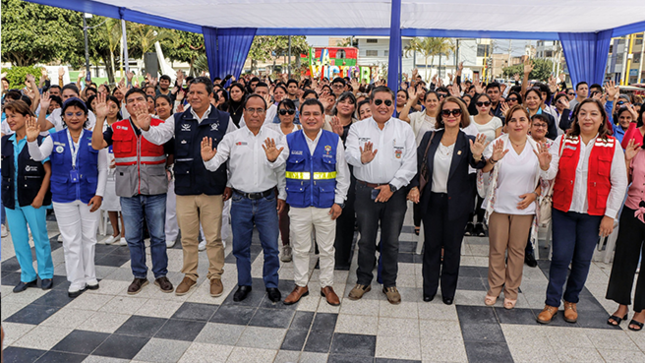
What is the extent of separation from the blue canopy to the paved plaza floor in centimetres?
261

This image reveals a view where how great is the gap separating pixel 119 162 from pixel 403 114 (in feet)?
10.7

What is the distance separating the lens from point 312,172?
3.94 m

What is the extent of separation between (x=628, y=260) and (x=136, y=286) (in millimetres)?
4341

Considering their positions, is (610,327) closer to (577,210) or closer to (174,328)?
(577,210)

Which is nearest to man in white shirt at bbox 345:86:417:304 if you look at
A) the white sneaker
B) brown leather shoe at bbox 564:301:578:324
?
brown leather shoe at bbox 564:301:578:324

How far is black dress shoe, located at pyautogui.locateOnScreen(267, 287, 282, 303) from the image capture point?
4191mm

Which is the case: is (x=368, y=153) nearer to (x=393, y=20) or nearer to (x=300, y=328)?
(x=300, y=328)

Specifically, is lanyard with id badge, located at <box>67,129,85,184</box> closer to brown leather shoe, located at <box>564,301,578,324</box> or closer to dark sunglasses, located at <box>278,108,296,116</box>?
dark sunglasses, located at <box>278,108,296,116</box>

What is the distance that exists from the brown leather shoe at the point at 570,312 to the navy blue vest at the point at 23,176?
193 inches

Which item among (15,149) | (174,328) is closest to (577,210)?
(174,328)

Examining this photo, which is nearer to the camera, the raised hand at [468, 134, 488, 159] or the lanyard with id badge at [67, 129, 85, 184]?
the raised hand at [468, 134, 488, 159]

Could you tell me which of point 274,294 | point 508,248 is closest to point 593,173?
point 508,248

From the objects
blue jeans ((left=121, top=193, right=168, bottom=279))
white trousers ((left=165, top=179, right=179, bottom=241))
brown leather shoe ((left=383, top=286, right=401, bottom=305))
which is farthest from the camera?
white trousers ((left=165, top=179, right=179, bottom=241))

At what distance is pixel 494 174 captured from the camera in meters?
3.98
